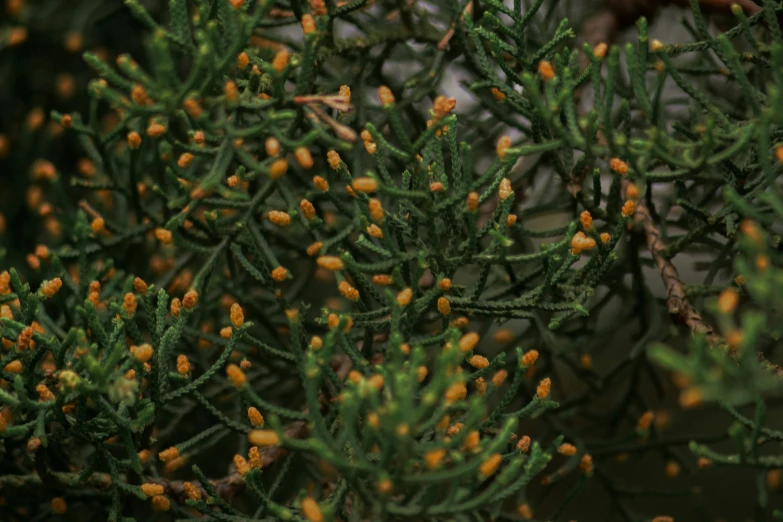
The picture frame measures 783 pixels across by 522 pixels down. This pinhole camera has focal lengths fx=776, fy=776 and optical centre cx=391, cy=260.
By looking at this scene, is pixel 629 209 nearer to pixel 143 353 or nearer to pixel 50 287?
pixel 143 353

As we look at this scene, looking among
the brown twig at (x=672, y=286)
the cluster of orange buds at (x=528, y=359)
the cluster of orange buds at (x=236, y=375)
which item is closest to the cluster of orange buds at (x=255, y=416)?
the cluster of orange buds at (x=236, y=375)

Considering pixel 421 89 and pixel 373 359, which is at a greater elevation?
pixel 421 89

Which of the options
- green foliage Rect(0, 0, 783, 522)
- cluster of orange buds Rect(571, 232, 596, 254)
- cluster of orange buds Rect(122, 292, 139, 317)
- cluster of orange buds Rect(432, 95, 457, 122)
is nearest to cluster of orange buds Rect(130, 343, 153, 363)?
green foliage Rect(0, 0, 783, 522)

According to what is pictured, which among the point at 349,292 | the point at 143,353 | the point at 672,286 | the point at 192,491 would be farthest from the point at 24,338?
the point at 672,286

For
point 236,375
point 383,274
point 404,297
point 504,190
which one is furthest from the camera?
point 383,274

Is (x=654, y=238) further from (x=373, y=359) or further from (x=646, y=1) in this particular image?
(x=646, y=1)

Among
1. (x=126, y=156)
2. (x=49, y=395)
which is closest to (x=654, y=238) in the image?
(x=49, y=395)

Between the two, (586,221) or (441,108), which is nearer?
(441,108)

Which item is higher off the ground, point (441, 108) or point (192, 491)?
point (441, 108)

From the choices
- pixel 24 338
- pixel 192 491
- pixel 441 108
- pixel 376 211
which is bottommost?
pixel 192 491
